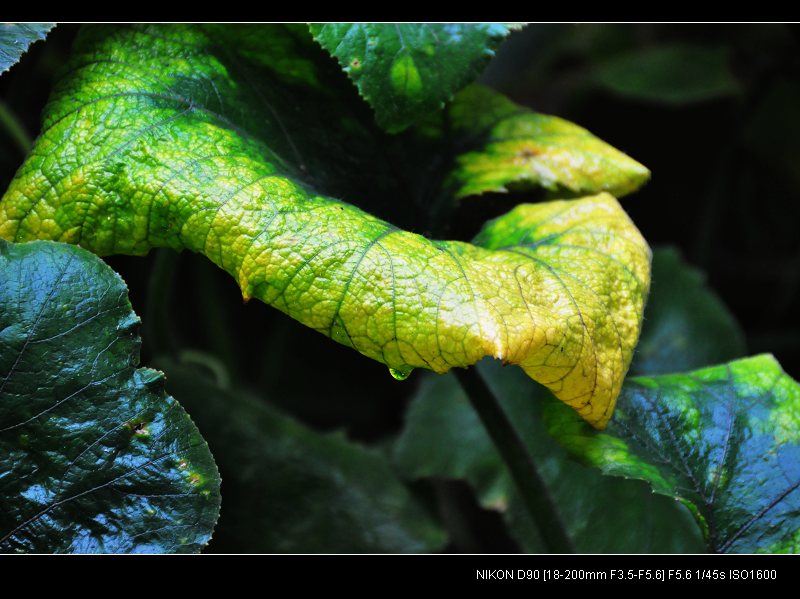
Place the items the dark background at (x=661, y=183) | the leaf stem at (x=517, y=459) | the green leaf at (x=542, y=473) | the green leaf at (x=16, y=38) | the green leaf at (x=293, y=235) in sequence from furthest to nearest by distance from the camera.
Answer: the dark background at (x=661, y=183) < the green leaf at (x=542, y=473) < the leaf stem at (x=517, y=459) < the green leaf at (x=16, y=38) < the green leaf at (x=293, y=235)

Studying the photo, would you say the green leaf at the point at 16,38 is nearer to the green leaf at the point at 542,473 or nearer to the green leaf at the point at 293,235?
the green leaf at the point at 293,235

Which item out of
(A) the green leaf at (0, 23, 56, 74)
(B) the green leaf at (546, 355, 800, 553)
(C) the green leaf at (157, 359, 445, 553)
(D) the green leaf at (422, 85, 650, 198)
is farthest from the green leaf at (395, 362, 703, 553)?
(A) the green leaf at (0, 23, 56, 74)

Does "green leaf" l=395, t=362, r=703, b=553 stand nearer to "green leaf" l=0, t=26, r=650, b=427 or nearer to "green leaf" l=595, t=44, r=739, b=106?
"green leaf" l=0, t=26, r=650, b=427

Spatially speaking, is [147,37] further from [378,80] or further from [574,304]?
[574,304]

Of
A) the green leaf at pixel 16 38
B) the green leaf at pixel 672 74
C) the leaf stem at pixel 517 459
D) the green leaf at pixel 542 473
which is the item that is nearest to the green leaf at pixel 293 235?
the green leaf at pixel 16 38

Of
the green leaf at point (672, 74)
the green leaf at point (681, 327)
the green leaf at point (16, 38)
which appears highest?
the green leaf at point (16, 38)

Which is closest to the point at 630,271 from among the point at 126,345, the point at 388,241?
the point at 388,241

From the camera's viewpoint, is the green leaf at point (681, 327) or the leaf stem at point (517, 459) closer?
the leaf stem at point (517, 459)
